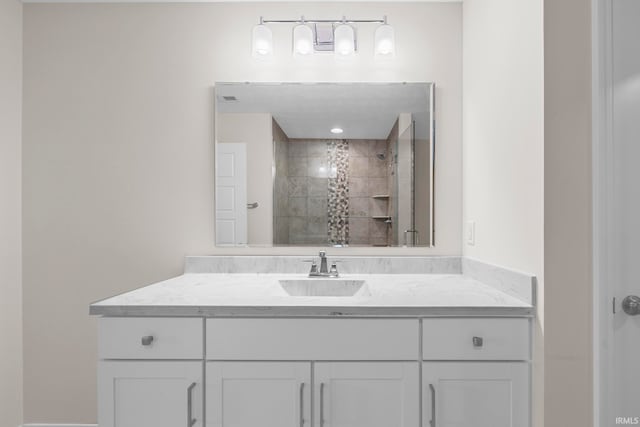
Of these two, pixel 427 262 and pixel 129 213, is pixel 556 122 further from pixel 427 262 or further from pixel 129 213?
pixel 129 213

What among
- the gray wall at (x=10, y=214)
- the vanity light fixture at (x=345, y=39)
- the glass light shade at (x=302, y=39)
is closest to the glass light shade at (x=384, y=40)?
the vanity light fixture at (x=345, y=39)

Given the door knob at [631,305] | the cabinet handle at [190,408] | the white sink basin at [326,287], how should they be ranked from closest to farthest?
the door knob at [631,305]
the cabinet handle at [190,408]
the white sink basin at [326,287]

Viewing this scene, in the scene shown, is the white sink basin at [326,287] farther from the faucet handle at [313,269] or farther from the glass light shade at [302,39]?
the glass light shade at [302,39]

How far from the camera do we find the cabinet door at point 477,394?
1.43 metres

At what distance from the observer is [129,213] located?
7.19 feet

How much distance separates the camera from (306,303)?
1464 mm

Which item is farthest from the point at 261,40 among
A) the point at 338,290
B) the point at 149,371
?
the point at 149,371

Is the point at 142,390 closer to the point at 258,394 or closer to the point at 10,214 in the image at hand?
the point at 258,394

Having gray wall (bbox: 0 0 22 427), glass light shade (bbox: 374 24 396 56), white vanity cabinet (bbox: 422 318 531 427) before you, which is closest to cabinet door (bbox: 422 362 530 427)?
white vanity cabinet (bbox: 422 318 531 427)

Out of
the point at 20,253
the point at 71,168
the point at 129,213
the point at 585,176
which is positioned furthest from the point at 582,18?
the point at 20,253

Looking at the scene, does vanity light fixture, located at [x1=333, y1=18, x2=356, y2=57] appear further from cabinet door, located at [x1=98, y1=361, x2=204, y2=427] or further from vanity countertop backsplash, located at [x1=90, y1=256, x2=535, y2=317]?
cabinet door, located at [x1=98, y1=361, x2=204, y2=427]

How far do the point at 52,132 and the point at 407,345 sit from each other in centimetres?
205

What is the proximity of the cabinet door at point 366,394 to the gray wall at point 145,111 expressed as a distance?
840 millimetres

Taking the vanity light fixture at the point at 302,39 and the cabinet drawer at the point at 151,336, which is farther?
the vanity light fixture at the point at 302,39
